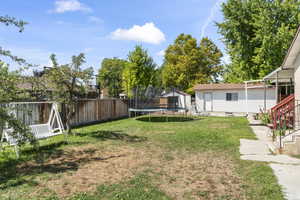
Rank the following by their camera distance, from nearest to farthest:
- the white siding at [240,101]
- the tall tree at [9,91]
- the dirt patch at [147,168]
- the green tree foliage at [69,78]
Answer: the dirt patch at [147,168]
the tall tree at [9,91]
the green tree foliage at [69,78]
the white siding at [240,101]

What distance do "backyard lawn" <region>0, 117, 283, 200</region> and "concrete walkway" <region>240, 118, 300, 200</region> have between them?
0.16 meters

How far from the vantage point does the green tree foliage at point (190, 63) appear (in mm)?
32094

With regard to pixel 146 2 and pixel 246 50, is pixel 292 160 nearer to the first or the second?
pixel 146 2

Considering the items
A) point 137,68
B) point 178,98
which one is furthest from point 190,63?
point 137,68

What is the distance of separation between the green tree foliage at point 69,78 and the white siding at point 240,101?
15.5 metres

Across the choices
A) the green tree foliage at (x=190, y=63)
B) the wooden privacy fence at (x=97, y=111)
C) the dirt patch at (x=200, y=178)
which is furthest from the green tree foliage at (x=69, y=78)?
the green tree foliage at (x=190, y=63)

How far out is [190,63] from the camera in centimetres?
3200

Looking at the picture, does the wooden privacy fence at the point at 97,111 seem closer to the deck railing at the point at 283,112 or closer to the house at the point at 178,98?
the house at the point at 178,98

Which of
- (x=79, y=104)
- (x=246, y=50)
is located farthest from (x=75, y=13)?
(x=246, y=50)

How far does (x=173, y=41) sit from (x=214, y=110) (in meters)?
18.2

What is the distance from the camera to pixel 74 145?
23.8 feet

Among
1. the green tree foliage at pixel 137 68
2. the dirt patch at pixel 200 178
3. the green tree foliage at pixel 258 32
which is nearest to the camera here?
the dirt patch at pixel 200 178

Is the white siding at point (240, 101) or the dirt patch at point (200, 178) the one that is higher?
the white siding at point (240, 101)

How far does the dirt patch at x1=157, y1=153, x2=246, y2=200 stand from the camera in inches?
142
